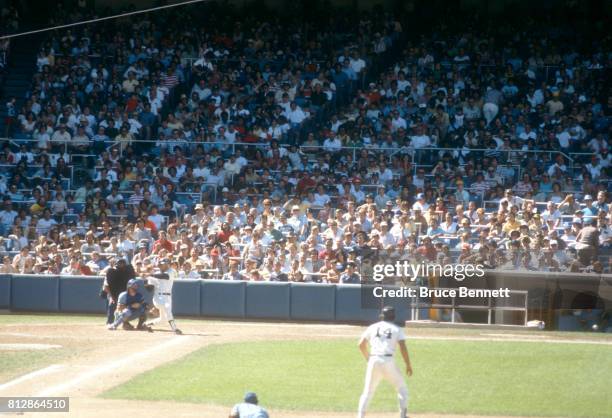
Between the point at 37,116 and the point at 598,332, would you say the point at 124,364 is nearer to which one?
the point at 598,332

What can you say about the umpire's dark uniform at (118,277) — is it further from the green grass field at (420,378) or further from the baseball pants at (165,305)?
the green grass field at (420,378)

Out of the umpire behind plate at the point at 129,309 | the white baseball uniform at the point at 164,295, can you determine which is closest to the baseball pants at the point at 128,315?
the umpire behind plate at the point at 129,309

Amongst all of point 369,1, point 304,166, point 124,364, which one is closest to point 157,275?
point 124,364

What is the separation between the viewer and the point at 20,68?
35094 mm

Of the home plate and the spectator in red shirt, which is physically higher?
A: the spectator in red shirt

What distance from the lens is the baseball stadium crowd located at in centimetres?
2538

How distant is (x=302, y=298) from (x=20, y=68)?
14807mm

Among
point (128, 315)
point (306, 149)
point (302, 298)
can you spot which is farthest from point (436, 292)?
point (306, 149)

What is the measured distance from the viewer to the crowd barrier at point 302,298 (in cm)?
2353

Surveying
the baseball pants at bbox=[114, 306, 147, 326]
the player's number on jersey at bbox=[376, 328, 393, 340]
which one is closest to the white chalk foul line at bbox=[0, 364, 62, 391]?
the baseball pants at bbox=[114, 306, 147, 326]

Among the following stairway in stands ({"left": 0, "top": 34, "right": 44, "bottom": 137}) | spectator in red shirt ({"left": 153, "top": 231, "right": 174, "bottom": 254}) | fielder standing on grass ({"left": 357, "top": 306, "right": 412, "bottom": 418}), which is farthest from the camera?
stairway in stands ({"left": 0, "top": 34, "right": 44, "bottom": 137})

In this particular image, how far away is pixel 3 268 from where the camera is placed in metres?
26.7

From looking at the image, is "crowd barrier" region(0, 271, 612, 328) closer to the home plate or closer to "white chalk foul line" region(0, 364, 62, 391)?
the home plate

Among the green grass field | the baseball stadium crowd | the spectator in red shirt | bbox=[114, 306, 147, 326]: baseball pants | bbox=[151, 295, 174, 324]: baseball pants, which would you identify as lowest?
the green grass field
